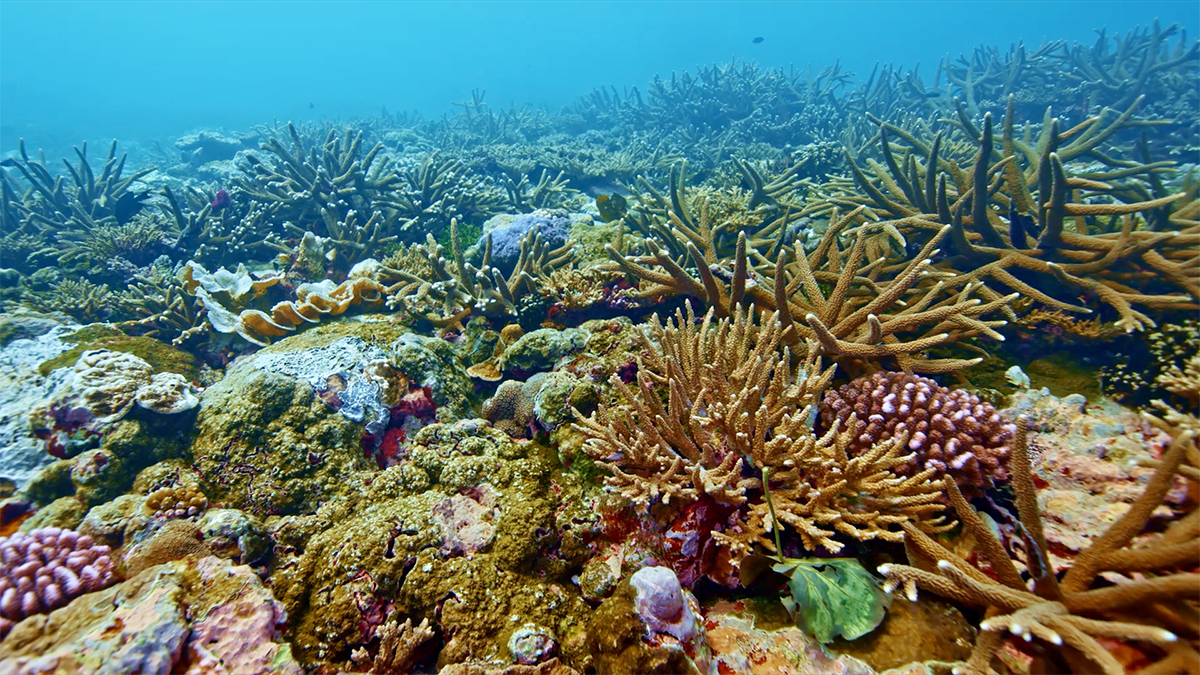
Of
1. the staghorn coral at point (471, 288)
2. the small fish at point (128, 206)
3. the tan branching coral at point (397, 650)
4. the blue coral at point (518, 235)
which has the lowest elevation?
the tan branching coral at point (397, 650)

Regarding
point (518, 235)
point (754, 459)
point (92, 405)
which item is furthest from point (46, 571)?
point (518, 235)

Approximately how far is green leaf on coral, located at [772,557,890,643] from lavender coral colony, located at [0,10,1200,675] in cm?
1

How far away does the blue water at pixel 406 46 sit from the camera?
5278cm

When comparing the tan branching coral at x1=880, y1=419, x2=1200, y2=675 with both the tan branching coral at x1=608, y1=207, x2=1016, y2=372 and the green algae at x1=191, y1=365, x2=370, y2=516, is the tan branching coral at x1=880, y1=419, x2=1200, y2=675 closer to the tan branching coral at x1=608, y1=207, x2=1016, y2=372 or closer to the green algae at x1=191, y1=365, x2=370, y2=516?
the tan branching coral at x1=608, y1=207, x2=1016, y2=372

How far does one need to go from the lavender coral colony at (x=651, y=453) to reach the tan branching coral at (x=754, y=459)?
2cm

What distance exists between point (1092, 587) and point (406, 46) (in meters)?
149

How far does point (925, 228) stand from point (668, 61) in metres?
88.6

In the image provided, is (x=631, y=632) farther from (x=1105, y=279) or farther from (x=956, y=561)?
(x=1105, y=279)

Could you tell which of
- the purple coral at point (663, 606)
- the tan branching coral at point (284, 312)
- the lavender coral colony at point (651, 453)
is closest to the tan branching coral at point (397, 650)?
the lavender coral colony at point (651, 453)

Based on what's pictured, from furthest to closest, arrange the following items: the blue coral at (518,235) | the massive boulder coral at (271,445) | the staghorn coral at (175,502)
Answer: the blue coral at (518,235) → the massive boulder coral at (271,445) → the staghorn coral at (175,502)

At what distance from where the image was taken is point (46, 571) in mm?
2250

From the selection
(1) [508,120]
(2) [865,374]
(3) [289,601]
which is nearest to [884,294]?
(2) [865,374]

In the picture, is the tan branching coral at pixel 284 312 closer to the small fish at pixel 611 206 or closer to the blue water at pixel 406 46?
the small fish at pixel 611 206

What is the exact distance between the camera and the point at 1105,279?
3.44m
